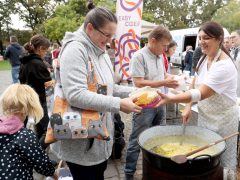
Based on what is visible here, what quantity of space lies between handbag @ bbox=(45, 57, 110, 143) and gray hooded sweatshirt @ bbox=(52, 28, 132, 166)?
6cm

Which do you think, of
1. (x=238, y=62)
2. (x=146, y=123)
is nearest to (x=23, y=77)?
(x=146, y=123)

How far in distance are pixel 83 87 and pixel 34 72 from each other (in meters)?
2.17

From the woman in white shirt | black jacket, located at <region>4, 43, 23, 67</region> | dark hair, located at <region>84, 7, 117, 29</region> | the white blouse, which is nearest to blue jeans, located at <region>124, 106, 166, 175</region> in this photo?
the woman in white shirt

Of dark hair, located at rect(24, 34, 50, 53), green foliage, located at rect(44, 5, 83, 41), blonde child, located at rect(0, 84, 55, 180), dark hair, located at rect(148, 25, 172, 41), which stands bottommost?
blonde child, located at rect(0, 84, 55, 180)

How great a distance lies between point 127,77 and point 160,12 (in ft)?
111

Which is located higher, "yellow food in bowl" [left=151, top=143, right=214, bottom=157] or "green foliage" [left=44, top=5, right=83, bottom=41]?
"green foliage" [left=44, top=5, right=83, bottom=41]

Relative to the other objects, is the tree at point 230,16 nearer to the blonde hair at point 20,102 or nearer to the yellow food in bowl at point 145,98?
the yellow food in bowl at point 145,98

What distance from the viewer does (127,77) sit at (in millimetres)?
4789

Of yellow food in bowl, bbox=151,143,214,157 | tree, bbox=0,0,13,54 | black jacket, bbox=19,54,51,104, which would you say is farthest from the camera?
tree, bbox=0,0,13,54

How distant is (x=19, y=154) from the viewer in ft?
5.62

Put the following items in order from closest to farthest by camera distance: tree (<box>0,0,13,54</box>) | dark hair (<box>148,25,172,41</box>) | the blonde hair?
the blonde hair < dark hair (<box>148,25,172,41</box>) < tree (<box>0,0,13,54</box>)

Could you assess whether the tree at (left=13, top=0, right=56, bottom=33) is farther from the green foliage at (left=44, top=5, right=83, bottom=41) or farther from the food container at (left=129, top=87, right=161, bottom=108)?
the food container at (left=129, top=87, right=161, bottom=108)

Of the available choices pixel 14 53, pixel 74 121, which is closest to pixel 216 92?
pixel 74 121

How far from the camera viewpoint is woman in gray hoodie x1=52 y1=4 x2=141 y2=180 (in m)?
1.56
